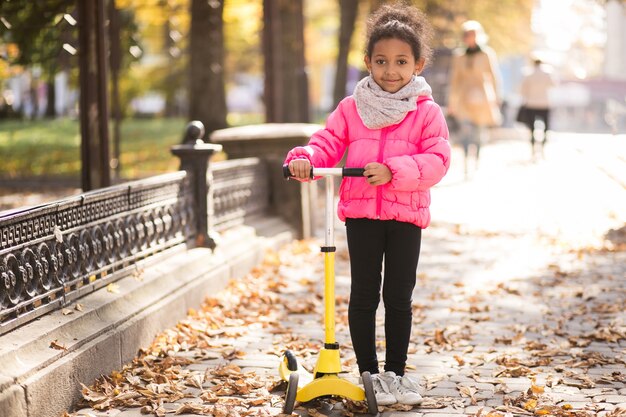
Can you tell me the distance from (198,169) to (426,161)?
3.86 m

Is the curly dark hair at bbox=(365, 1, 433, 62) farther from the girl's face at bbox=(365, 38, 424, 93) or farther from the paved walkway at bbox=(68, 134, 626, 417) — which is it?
the paved walkway at bbox=(68, 134, 626, 417)

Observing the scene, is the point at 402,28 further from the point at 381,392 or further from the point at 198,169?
the point at 198,169

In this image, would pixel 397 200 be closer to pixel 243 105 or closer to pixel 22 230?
pixel 22 230

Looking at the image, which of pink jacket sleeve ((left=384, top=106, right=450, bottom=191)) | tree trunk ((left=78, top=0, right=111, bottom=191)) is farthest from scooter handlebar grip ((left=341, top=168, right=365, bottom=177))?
tree trunk ((left=78, top=0, right=111, bottom=191))

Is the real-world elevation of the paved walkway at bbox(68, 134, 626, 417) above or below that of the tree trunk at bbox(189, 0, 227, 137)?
below

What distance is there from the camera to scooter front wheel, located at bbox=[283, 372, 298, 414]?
196 inches

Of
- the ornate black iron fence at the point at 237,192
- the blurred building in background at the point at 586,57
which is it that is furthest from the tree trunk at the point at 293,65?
the blurred building in background at the point at 586,57

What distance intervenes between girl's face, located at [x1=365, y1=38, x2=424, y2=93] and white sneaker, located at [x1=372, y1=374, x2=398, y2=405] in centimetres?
142

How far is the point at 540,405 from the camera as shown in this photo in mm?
5180

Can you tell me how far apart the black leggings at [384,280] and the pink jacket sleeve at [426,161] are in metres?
0.28

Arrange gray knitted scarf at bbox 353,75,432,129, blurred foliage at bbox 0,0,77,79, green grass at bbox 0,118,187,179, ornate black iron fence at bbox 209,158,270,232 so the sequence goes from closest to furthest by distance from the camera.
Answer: gray knitted scarf at bbox 353,75,432,129 < blurred foliage at bbox 0,0,77,79 < ornate black iron fence at bbox 209,158,270,232 < green grass at bbox 0,118,187,179

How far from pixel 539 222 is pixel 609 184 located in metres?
4.91

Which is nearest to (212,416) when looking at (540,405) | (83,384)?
(83,384)

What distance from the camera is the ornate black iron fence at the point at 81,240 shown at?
507 centimetres
